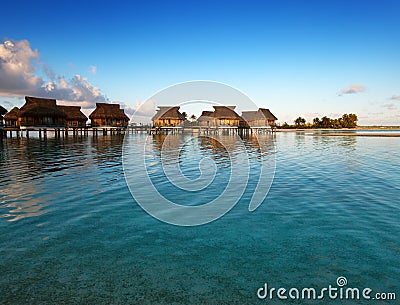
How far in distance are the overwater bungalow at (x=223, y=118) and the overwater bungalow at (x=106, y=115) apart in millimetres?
20270

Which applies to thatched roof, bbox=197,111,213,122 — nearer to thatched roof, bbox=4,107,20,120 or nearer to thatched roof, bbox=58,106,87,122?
thatched roof, bbox=58,106,87,122

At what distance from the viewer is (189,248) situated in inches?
228

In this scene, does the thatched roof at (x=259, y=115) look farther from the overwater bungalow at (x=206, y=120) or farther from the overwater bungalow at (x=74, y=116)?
the overwater bungalow at (x=74, y=116)

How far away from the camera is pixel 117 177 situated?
42.9ft

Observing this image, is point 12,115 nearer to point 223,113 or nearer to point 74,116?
point 74,116

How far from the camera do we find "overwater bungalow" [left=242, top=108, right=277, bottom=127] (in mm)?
72062

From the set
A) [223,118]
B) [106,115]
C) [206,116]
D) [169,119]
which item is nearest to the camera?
[106,115]

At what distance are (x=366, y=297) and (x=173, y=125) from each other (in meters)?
66.1

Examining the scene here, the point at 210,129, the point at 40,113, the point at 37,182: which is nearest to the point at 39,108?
the point at 40,113

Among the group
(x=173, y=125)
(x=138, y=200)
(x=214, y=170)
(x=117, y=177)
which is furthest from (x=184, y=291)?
(x=173, y=125)

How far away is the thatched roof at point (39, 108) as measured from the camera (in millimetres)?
50594

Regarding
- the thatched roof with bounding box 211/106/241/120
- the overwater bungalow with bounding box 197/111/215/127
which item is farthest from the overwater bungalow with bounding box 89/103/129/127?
the thatched roof with bounding box 211/106/241/120

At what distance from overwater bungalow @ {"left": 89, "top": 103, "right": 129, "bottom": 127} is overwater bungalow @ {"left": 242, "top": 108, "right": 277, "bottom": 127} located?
31707 mm

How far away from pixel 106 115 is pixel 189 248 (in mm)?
64830
